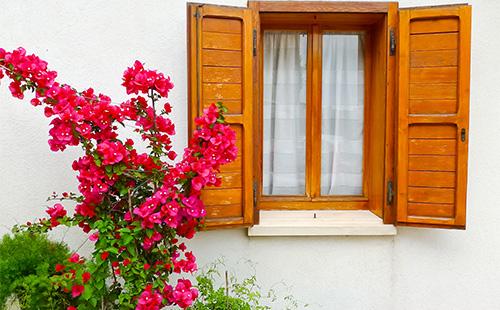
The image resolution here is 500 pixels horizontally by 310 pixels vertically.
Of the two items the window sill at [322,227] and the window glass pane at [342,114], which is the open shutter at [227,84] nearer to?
the window sill at [322,227]

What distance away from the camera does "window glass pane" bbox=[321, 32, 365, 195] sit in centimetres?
381

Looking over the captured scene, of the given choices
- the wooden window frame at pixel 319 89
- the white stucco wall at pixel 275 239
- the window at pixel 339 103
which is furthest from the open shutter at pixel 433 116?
the white stucco wall at pixel 275 239

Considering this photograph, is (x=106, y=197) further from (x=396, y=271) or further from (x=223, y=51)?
(x=396, y=271)

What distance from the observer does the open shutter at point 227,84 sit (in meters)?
3.19

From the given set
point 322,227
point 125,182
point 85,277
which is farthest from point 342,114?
point 85,277

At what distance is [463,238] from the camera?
140 inches

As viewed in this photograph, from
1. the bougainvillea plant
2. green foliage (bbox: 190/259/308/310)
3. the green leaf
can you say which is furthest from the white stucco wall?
the green leaf

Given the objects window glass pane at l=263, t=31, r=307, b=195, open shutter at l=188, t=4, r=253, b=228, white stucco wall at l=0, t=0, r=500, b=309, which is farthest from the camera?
window glass pane at l=263, t=31, r=307, b=195

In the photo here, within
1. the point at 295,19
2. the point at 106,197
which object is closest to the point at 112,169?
the point at 106,197

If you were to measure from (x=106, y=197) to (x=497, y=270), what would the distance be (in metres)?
2.69

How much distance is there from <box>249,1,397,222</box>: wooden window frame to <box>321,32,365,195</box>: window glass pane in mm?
49

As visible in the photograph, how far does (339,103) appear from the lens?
383cm

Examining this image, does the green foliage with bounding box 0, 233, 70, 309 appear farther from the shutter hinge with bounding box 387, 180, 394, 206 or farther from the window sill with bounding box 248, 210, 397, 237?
the shutter hinge with bounding box 387, 180, 394, 206

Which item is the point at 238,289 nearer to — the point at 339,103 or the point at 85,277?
the point at 85,277
